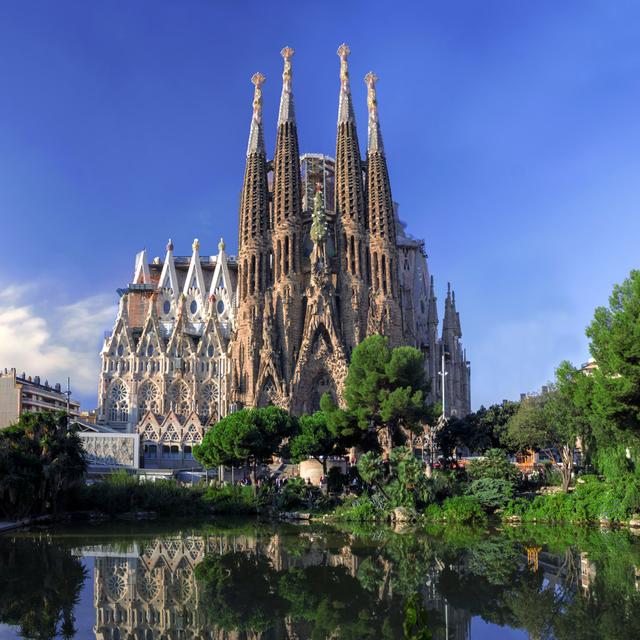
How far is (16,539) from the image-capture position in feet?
80.3

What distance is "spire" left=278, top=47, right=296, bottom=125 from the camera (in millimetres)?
61938

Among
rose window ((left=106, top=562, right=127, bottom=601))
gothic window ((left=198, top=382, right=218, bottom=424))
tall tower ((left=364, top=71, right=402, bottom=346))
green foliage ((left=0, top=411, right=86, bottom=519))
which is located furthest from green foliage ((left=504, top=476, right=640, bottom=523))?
gothic window ((left=198, top=382, right=218, bottom=424))

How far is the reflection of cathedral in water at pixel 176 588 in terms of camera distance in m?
12.7

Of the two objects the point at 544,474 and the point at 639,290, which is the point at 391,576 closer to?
the point at 639,290

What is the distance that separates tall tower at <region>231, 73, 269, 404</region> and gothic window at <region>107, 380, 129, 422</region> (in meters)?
11.4

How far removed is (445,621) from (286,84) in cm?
5704

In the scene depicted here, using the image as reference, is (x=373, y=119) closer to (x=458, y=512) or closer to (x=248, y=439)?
(x=248, y=439)

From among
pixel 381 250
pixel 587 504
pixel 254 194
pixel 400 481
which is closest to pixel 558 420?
pixel 587 504

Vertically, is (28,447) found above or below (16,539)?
above

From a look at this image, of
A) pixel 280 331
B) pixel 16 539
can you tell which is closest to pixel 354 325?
pixel 280 331

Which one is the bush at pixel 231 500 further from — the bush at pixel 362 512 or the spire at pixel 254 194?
the spire at pixel 254 194

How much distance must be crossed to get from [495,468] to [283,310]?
26.9m

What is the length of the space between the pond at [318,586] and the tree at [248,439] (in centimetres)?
1068

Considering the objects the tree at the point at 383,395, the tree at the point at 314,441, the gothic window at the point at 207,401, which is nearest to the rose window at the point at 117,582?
the tree at the point at 314,441
